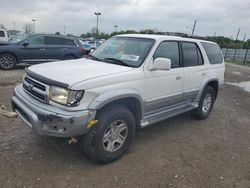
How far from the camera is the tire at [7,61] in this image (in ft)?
34.3

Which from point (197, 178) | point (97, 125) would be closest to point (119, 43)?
point (97, 125)

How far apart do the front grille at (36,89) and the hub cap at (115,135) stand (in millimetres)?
933

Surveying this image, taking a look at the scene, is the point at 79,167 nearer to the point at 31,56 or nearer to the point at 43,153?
the point at 43,153

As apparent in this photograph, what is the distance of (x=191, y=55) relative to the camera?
4957 mm

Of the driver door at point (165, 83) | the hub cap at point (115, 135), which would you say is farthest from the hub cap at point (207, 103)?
the hub cap at point (115, 135)

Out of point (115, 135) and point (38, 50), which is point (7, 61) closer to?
point (38, 50)

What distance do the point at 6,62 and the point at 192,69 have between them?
27.9 ft

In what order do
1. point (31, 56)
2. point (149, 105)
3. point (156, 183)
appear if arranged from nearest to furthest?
point (156, 183) → point (149, 105) → point (31, 56)

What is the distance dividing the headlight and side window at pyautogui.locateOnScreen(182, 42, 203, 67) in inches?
98.0

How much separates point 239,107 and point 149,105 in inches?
168

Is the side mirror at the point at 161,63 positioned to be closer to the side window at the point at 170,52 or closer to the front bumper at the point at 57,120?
the side window at the point at 170,52

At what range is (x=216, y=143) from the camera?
451 cm

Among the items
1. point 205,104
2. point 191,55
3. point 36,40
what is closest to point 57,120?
point 191,55

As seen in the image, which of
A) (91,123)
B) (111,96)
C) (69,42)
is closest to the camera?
Result: (91,123)
